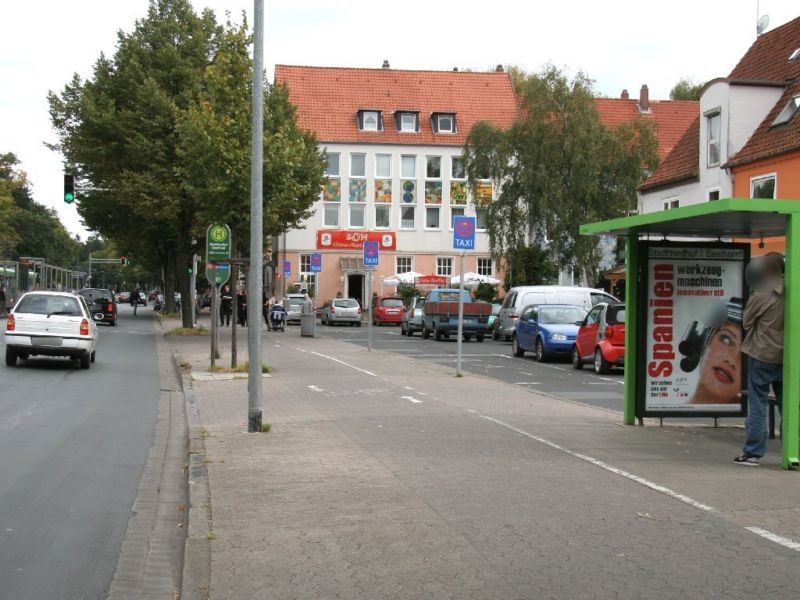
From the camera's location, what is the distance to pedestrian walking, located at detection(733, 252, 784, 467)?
8.91 metres

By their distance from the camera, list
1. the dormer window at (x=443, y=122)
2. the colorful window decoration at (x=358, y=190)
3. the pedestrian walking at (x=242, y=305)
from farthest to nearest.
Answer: the dormer window at (x=443, y=122) → the colorful window decoration at (x=358, y=190) → the pedestrian walking at (x=242, y=305)

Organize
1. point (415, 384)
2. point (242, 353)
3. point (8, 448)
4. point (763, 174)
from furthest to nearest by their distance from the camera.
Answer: point (763, 174) → point (242, 353) → point (415, 384) → point (8, 448)

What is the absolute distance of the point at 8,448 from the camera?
10609 millimetres

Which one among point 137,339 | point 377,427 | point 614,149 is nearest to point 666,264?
point 377,427

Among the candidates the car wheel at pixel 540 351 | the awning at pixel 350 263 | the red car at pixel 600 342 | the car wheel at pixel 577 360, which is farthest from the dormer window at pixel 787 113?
the awning at pixel 350 263

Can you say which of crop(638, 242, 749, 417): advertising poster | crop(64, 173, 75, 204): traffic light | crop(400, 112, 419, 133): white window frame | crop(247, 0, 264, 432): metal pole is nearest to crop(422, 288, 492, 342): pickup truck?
crop(64, 173, 75, 204): traffic light

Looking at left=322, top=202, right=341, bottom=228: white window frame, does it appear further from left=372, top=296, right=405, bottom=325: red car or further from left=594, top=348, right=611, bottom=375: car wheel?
left=594, top=348, right=611, bottom=375: car wheel

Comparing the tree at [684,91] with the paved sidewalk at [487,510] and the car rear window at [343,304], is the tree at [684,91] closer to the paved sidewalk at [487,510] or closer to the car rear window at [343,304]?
the car rear window at [343,304]

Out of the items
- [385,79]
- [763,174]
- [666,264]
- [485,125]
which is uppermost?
[385,79]

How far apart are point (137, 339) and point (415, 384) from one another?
19.4m

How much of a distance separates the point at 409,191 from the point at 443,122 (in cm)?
568

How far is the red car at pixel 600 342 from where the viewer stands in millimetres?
22511

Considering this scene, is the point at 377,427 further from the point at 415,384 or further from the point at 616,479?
the point at 415,384

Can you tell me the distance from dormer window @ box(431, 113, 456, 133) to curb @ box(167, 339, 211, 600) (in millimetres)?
62428
